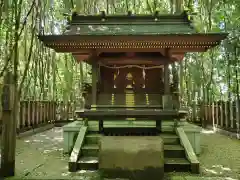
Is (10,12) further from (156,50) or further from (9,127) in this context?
(156,50)

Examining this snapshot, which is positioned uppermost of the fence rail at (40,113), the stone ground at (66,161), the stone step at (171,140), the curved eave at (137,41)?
the curved eave at (137,41)

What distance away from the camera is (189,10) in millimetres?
10602

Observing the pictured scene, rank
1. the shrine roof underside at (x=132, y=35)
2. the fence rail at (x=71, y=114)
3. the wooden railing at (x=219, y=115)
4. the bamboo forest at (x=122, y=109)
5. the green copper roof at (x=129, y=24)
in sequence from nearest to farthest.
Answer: the bamboo forest at (x=122, y=109)
the shrine roof underside at (x=132, y=35)
the green copper roof at (x=129, y=24)
the wooden railing at (x=219, y=115)
the fence rail at (x=71, y=114)

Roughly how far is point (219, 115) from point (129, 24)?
24.0 ft

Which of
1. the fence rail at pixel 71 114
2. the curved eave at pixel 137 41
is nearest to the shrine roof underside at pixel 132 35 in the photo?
the curved eave at pixel 137 41

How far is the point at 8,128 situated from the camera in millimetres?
5988

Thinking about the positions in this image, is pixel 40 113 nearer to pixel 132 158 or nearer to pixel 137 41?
pixel 137 41

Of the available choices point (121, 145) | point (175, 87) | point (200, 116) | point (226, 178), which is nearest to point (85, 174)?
point (121, 145)

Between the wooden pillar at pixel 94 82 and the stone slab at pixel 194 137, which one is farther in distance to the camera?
the wooden pillar at pixel 94 82

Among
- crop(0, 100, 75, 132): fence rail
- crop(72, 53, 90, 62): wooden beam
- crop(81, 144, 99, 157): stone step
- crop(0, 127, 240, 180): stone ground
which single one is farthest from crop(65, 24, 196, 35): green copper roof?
crop(0, 100, 75, 132): fence rail

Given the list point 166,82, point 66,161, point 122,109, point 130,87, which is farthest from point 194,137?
point 66,161

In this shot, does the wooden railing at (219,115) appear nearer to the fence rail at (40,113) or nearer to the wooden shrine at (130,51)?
the wooden shrine at (130,51)

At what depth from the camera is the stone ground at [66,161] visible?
21.2 ft

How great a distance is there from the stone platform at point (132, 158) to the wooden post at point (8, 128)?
2122 millimetres
